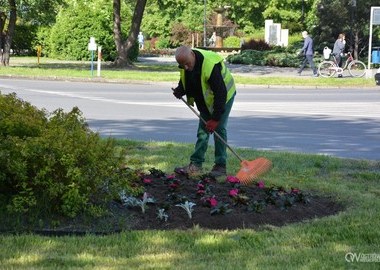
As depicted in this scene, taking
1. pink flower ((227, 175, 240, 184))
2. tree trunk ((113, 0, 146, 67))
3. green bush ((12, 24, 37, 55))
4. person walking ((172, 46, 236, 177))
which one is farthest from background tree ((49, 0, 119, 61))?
pink flower ((227, 175, 240, 184))

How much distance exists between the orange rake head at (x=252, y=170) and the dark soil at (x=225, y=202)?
22cm

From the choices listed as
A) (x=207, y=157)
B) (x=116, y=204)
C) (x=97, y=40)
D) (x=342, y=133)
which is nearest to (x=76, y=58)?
(x=97, y=40)

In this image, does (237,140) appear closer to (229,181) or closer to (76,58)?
(229,181)

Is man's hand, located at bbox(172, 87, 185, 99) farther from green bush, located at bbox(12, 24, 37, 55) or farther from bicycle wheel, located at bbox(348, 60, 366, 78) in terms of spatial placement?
green bush, located at bbox(12, 24, 37, 55)

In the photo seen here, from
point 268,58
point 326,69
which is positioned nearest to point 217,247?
point 326,69

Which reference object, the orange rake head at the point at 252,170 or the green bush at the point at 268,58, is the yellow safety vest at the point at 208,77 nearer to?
the orange rake head at the point at 252,170

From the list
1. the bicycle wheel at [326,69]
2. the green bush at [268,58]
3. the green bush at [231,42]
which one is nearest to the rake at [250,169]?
the bicycle wheel at [326,69]

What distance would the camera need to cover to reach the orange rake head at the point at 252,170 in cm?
785

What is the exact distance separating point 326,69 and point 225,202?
1010 inches

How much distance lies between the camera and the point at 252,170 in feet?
26.5

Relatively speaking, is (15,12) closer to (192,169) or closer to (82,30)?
(82,30)

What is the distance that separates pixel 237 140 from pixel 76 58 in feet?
114

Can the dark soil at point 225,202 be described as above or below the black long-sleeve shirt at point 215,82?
below

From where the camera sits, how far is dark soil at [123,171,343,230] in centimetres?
630
